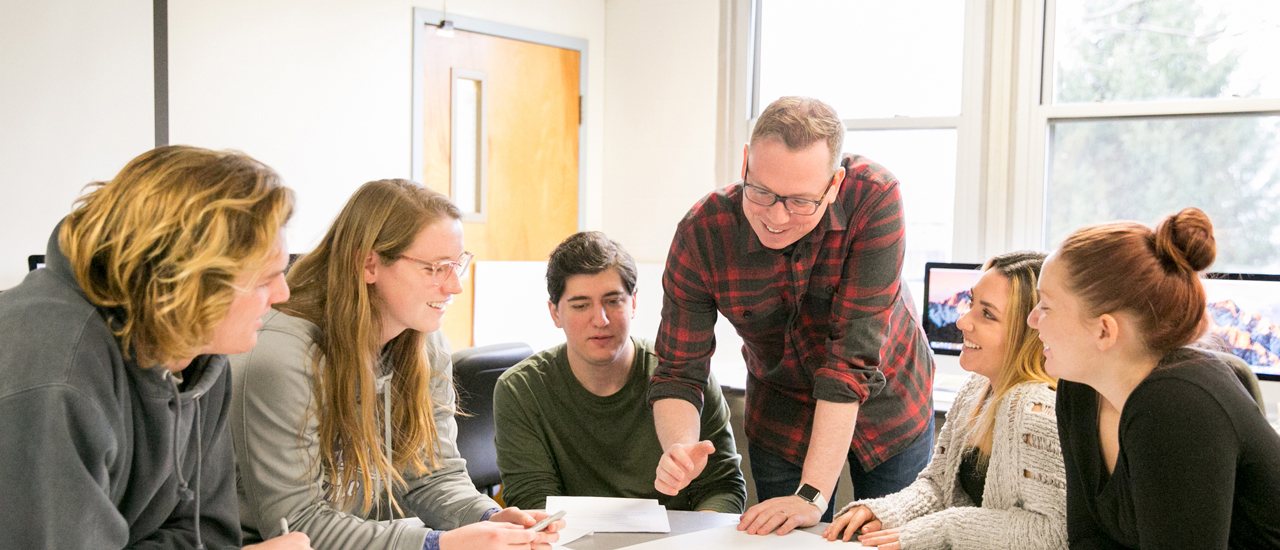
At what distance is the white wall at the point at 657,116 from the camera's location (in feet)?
13.4

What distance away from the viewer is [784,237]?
1.75m

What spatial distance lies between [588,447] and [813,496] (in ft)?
1.91

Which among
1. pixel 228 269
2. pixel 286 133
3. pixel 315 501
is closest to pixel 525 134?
pixel 286 133

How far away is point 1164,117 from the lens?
10.8 ft

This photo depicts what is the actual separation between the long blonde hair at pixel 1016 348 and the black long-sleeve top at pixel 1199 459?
42 centimetres

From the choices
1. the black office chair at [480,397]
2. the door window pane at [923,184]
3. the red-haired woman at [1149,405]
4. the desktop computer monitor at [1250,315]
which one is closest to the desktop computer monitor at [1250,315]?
the desktop computer monitor at [1250,315]

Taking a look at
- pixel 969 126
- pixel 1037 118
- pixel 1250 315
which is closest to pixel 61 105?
pixel 969 126

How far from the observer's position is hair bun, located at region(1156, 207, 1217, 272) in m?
1.23

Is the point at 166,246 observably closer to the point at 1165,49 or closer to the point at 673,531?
the point at 673,531

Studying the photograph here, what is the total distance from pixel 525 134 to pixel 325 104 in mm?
904

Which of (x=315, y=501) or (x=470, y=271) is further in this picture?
(x=470, y=271)

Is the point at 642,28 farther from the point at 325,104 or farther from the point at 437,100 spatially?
the point at 325,104

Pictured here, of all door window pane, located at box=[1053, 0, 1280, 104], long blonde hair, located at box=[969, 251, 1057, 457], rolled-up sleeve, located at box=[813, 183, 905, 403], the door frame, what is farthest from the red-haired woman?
the door frame

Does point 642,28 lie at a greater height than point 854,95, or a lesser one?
greater
